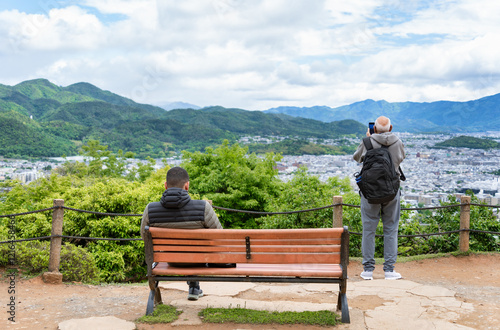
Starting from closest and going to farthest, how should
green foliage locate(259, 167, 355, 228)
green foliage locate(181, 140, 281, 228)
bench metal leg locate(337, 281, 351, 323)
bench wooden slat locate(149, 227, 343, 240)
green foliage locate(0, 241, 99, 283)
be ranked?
bench wooden slat locate(149, 227, 343, 240)
bench metal leg locate(337, 281, 351, 323)
green foliage locate(0, 241, 99, 283)
green foliage locate(259, 167, 355, 228)
green foliage locate(181, 140, 281, 228)

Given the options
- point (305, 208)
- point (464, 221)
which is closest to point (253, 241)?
point (464, 221)

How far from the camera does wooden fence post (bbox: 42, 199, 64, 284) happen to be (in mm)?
5695

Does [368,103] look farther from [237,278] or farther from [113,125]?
[237,278]

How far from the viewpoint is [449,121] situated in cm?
10350

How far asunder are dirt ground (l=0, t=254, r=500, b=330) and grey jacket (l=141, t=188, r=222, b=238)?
86 cm

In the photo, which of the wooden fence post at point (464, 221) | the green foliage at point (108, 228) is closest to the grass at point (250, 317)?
the wooden fence post at point (464, 221)

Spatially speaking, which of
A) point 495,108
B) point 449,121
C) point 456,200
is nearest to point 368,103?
point 449,121

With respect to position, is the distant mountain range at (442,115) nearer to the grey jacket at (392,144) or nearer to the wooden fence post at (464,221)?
the wooden fence post at (464,221)

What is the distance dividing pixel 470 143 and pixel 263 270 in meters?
53.3

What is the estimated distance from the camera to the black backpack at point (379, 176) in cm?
477

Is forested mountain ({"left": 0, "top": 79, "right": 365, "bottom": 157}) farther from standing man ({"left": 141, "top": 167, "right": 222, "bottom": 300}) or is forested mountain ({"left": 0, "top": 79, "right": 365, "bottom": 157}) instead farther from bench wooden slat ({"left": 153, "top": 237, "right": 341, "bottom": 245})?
bench wooden slat ({"left": 153, "top": 237, "right": 341, "bottom": 245})

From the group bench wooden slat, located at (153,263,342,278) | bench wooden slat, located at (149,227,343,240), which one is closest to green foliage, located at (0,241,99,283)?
bench wooden slat, located at (153,263,342,278)

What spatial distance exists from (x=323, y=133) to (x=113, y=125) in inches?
1973

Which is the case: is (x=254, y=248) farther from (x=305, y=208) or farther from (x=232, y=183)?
(x=232, y=183)
